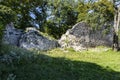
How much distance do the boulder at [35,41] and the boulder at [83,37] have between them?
148cm

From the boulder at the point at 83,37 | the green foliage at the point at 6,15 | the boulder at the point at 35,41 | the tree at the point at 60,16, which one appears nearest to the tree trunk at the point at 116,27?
the boulder at the point at 83,37

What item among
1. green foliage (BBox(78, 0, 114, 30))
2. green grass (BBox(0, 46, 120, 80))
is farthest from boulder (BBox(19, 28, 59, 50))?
green grass (BBox(0, 46, 120, 80))

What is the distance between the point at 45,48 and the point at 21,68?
1054 centimetres

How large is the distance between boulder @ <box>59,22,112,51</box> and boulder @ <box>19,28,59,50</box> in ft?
4.85

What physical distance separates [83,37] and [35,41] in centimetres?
399

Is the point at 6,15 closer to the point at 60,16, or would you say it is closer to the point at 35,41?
the point at 35,41

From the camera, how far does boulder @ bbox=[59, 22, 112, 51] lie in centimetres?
2198

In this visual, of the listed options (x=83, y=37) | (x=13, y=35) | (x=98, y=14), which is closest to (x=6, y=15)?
(x=13, y=35)

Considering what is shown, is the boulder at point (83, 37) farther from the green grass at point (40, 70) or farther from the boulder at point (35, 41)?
the green grass at point (40, 70)

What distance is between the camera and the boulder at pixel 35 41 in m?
20.2

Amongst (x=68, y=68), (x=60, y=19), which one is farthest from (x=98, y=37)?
(x=68, y=68)

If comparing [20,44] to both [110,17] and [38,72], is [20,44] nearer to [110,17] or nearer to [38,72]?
[110,17]

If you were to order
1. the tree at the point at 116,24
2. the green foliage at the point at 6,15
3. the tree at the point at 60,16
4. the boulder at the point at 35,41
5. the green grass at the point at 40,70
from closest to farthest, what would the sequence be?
the green grass at the point at 40,70
the green foliage at the point at 6,15
the boulder at the point at 35,41
the tree at the point at 116,24
the tree at the point at 60,16

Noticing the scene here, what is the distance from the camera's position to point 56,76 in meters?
9.48
